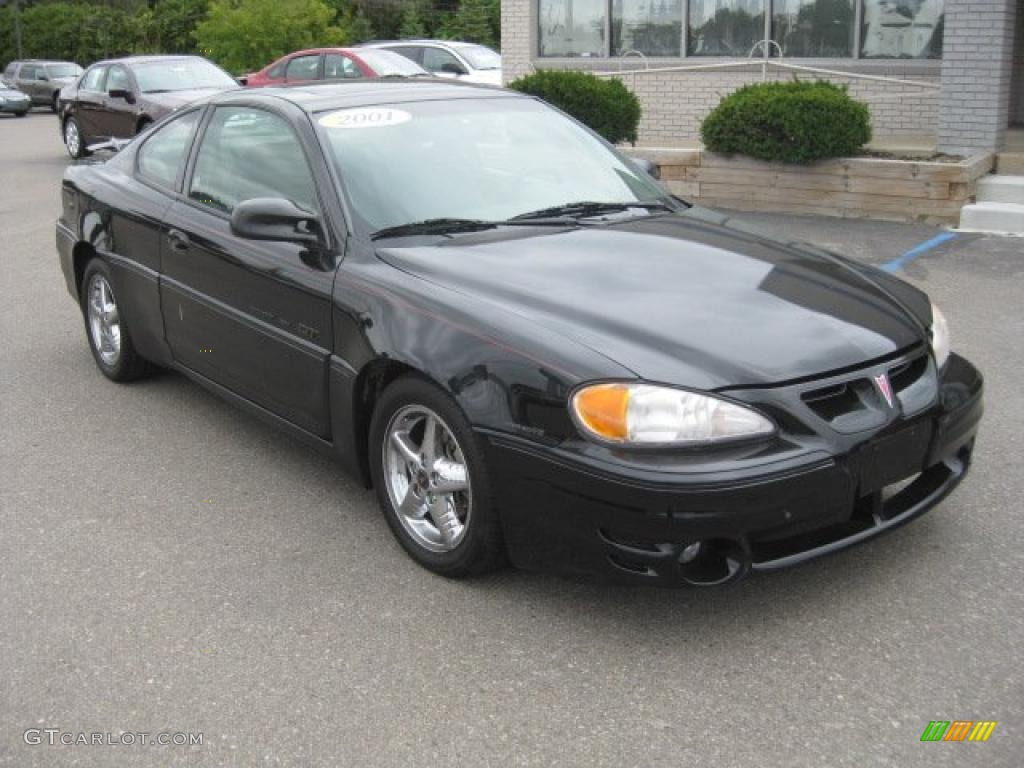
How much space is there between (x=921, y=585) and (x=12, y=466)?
376 centimetres

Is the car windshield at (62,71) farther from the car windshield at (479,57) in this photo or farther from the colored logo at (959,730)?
the colored logo at (959,730)

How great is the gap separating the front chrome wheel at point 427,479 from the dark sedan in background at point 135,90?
12.6 meters

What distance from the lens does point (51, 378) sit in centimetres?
638

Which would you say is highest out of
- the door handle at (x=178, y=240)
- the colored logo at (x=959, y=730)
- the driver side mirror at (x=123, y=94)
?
the driver side mirror at (x=123, y=94)

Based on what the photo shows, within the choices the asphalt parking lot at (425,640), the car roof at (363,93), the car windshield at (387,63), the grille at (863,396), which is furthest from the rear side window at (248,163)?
the car windshield at (387,63)

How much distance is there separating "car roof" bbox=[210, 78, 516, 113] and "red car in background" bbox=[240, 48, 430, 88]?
1177cm

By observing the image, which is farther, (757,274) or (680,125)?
(680,125)

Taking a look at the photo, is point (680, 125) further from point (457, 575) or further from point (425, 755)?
point (425, 755)

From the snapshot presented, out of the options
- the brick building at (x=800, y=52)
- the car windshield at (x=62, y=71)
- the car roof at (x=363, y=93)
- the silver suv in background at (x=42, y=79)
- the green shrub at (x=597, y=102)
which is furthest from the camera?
the car windshield at (x=62, y=71)

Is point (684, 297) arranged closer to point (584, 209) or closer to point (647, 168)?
point (584, 209)

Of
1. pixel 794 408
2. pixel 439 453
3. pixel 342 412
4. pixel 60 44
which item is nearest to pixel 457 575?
pixel 439 453

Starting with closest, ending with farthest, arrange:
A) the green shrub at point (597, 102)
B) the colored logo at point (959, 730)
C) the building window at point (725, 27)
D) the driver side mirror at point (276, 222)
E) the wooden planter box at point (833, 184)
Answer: the colored logo at point (959, 730)
the driver side mirror at point (276, 222)
the wooden planter box at point (833, 184)
the green shrub at point (597, 102)
the building window at point (725, 27)

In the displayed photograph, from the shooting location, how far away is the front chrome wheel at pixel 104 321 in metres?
6.03

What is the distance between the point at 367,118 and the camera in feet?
15.4
